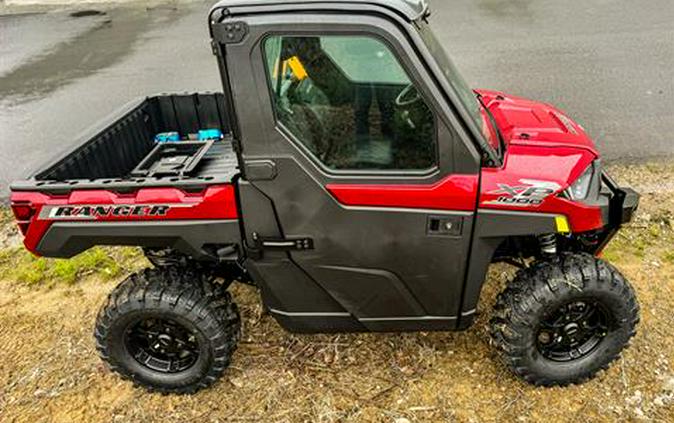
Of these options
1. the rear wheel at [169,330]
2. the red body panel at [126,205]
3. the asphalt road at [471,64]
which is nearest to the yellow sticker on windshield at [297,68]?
the red body panel at [126,205]

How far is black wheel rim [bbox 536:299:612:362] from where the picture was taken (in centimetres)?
307

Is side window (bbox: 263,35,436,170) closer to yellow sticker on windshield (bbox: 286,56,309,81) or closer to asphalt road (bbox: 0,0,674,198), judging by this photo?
yellow sticker on windshield (bbox: 286,56,309,81)

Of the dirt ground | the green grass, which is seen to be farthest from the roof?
the green grass

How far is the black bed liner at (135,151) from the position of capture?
2816 mm

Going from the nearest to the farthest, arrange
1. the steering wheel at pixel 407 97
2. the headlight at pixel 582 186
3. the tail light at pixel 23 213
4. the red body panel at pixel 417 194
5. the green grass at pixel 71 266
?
the steering wheel at pixel 407 97
the red body panel at pixel 417 194
the headlight at pixel 582 186
the tail light at pixel 23 213
the green grass at pixel 71 266

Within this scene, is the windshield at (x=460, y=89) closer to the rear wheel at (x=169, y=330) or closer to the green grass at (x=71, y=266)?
the rear wheel at (x=169, y=330)

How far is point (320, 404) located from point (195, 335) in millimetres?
799

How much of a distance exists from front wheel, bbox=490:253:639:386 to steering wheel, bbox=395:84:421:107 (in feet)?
3.80

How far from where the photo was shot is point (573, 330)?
124 inches

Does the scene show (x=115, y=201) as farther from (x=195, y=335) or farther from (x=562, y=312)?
(x=562, y=312)

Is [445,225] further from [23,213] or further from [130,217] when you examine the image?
[23,213]

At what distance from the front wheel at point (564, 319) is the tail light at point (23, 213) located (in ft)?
8.07

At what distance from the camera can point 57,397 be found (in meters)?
3.37

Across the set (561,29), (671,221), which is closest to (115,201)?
(671,221)
